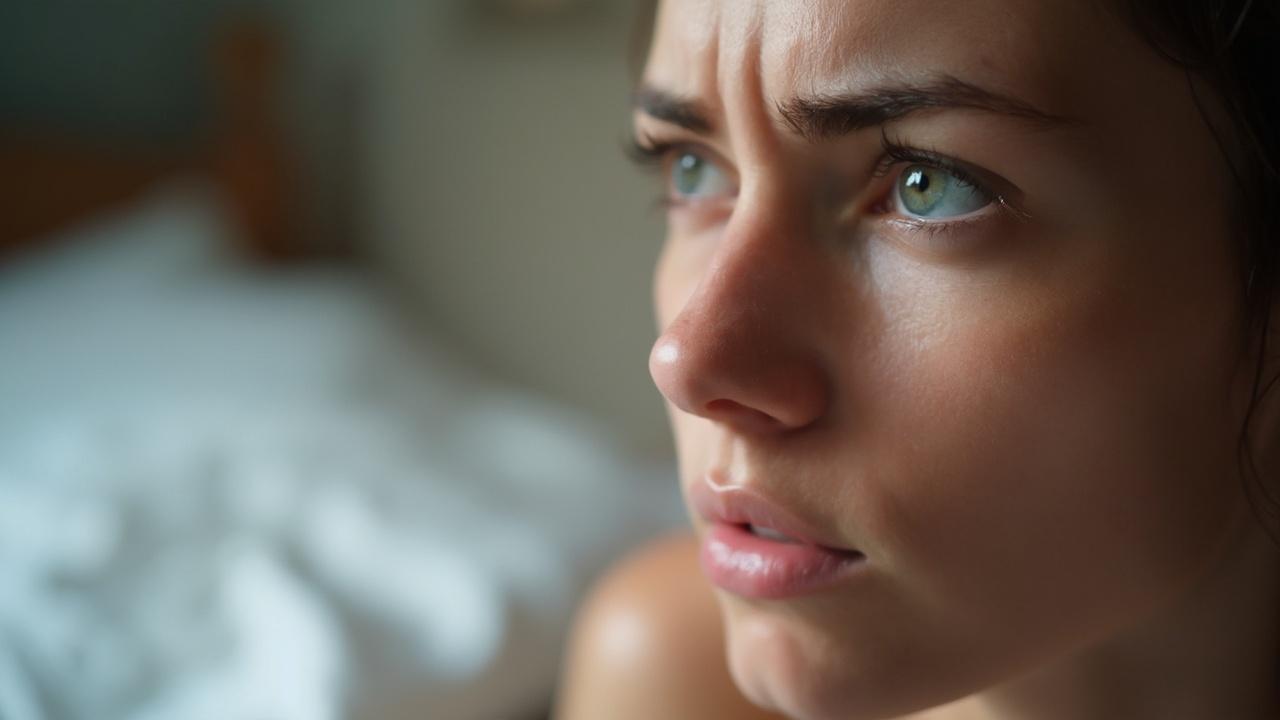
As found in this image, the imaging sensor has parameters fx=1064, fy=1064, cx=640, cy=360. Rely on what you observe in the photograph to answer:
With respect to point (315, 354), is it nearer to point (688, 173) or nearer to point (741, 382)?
point (688, 173)

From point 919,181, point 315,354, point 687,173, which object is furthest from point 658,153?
point 315,354

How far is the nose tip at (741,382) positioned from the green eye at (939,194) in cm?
10

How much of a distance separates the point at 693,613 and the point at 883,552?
0.38 metres

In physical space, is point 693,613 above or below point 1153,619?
below

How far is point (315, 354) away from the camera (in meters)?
1.59

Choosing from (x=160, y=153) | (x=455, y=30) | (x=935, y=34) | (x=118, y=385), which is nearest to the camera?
(x=935, y=34)

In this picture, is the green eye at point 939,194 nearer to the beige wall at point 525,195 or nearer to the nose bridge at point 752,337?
the nose bridge at point 752,337

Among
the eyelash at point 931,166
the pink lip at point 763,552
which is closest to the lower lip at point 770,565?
the pink lip at point 763,552

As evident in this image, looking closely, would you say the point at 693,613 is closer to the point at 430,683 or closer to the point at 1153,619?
the point at 430,683

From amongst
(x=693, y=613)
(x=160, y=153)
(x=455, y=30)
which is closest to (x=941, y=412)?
(x=693, y=613)

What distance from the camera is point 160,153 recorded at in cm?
230

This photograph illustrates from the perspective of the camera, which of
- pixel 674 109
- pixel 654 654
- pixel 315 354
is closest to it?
pixel 674 109

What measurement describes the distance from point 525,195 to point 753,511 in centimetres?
158

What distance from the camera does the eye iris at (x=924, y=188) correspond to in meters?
0.56
